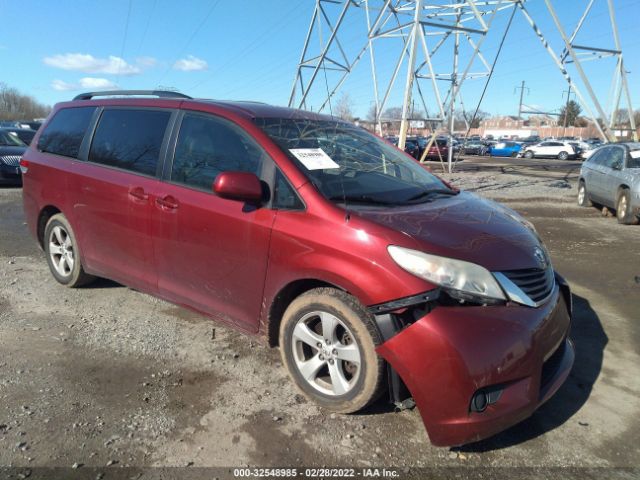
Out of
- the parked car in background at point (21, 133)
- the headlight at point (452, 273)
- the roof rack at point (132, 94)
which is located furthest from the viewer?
the parked car in background at point (21, 133)

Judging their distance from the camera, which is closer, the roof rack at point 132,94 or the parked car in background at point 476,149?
the roof rack at point 132,94

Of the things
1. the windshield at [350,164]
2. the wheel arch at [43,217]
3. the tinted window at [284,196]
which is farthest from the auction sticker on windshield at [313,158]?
the wheel arch at [43,217]

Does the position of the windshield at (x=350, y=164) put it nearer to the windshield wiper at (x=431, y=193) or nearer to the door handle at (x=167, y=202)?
the windshield wiper at (x=431, y=193)

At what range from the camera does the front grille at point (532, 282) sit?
8.66 feet

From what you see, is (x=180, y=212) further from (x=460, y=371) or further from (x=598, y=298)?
(x=598, y=298)

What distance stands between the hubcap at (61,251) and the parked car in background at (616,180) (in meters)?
9.39

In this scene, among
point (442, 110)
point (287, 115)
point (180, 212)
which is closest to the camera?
point (180, 212)

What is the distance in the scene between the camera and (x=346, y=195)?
299 centimetres

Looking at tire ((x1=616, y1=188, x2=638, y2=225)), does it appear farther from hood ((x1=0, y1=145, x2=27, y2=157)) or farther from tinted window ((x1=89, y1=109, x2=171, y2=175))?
hood ((x1=0, y1=145, x2=27, y2=157))

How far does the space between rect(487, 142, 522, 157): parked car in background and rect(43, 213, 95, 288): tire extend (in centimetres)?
4393

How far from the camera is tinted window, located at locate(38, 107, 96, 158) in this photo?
4.48 metres

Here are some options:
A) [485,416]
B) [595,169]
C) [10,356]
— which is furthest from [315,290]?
[595,169]

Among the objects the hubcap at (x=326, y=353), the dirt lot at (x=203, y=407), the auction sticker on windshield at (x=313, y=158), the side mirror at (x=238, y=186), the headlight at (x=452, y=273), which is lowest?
the dirt lot at (x=203, y=407)

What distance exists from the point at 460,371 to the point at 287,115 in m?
2.27
